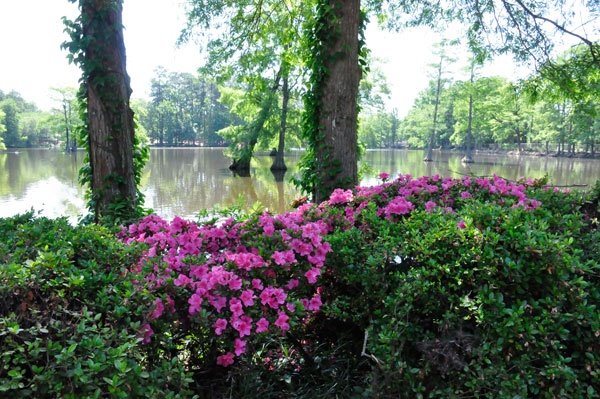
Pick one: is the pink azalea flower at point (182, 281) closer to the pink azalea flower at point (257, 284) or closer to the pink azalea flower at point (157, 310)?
the pink azalea flower at point (157, 310)

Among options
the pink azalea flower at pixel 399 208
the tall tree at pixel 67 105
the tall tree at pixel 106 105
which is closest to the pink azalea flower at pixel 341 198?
the pink azalea flower at pixel 399 208

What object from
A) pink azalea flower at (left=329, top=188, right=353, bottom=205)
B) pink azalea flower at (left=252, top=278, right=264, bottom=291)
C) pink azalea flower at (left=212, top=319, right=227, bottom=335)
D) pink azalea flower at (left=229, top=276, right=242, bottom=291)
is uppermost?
pink azalea flower at (left=329, top=188, right=353, bottom=205)

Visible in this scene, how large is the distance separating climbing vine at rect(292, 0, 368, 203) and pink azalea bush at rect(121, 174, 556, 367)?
2.28 metres

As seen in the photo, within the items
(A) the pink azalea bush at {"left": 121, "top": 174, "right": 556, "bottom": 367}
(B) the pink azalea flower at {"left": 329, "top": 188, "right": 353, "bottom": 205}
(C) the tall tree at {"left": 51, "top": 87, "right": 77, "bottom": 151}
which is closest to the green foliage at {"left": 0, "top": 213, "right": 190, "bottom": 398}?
(A) the pink azalea bush at {"left": 121, "top": 174, "right": 556, "bottom": 367}

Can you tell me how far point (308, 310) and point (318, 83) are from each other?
3.77 meters

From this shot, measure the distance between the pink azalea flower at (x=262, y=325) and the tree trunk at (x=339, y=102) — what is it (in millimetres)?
3567

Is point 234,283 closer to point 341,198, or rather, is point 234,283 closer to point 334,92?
point 341,198

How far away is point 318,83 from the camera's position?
522cm

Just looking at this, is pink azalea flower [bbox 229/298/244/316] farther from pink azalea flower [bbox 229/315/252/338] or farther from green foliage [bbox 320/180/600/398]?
green foliage [bbox 320/180/600/398]

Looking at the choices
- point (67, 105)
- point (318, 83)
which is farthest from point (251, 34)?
point (67, 105)

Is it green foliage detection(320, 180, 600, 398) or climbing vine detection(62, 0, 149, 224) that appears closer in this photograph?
green foliage detection(320, 180, 600, 398)

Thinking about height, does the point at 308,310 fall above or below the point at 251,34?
below

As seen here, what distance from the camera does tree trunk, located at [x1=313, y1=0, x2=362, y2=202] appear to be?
5.07m

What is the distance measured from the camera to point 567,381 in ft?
5.30
